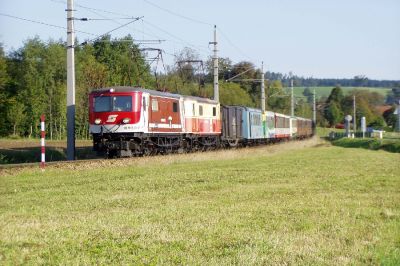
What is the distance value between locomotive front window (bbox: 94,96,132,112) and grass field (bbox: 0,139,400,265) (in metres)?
10.2

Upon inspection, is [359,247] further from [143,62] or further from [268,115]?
[268,115]

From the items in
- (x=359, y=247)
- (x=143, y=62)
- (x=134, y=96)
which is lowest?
(x=359, y=247)

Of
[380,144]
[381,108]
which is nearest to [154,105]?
[380,144]

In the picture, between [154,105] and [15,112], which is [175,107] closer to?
[154,105]

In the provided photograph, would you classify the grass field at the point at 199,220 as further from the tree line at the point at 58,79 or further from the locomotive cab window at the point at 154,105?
the tree line at the point at 58,79

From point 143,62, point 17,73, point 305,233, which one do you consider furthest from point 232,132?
point 305,233

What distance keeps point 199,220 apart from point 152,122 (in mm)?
19017

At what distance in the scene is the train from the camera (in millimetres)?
26500

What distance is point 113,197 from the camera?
471 inches

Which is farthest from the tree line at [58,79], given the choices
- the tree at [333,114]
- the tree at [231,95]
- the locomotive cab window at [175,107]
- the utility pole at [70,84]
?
the tree at [333,114]

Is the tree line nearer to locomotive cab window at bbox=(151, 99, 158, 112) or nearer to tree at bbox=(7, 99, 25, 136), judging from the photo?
tree at bbox=(7, 99, 25, 136)

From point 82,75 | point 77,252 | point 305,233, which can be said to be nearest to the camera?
point 77,252

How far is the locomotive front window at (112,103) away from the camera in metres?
26.5

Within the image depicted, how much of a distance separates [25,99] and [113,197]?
4777 centimetres
